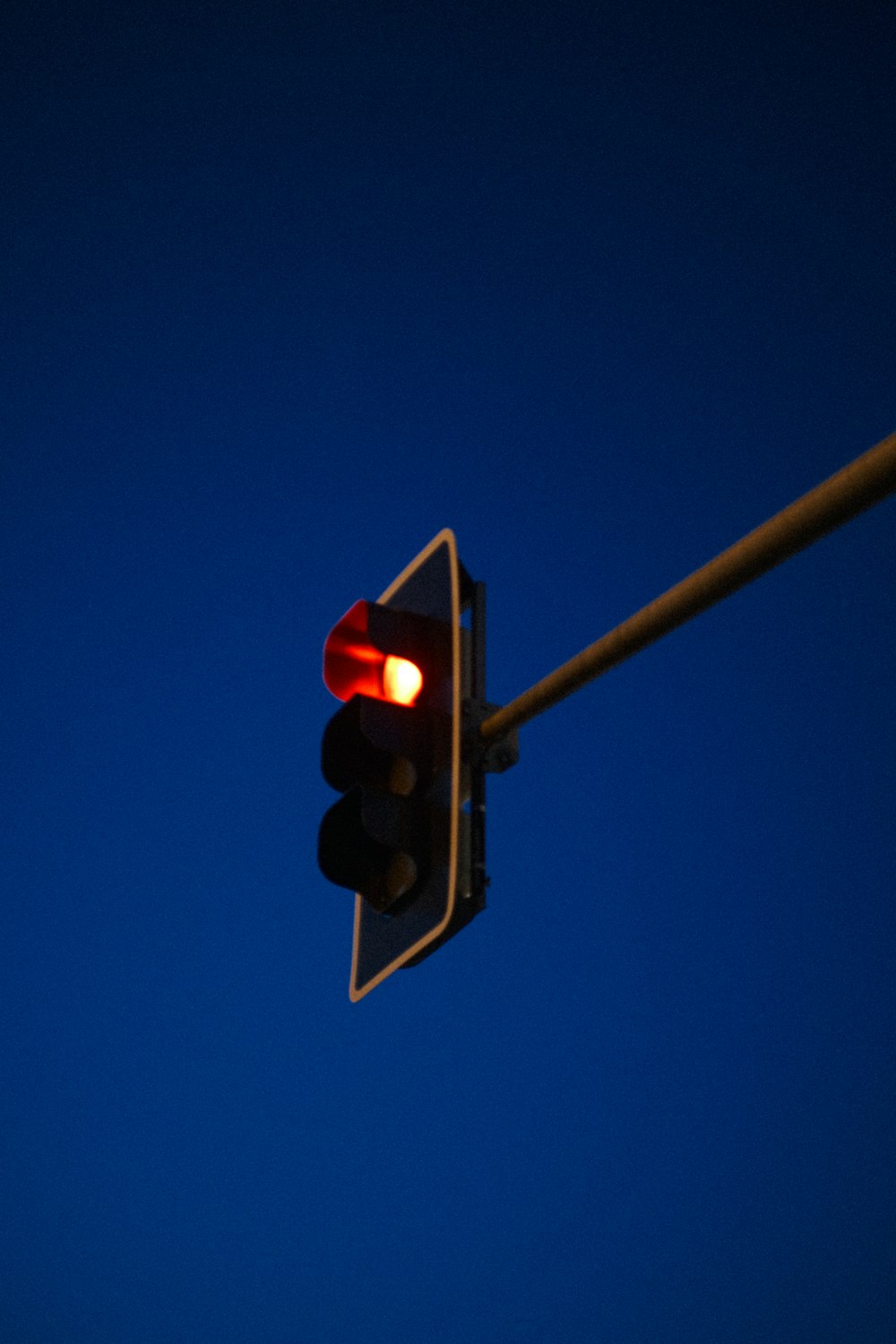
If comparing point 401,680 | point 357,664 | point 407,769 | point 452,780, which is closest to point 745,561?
point 452,780

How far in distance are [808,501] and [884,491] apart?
130 millimetres

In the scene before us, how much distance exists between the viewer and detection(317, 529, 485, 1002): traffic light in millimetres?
2898

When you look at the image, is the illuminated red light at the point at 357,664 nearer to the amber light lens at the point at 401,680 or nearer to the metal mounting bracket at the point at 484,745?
the amber light lens at the point at 401,680

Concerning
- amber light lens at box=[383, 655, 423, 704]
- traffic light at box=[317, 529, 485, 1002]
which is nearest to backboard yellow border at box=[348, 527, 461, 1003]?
traffic light at box=[317, 529, 485, 1002]

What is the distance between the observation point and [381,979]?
10.3 feet

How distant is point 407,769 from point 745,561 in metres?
1.20

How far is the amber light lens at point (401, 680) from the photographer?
3221mm

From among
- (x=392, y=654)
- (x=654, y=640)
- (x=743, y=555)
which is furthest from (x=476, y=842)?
(x=743, y=555)

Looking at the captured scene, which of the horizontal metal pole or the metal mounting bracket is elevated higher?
the metal mounting bracket

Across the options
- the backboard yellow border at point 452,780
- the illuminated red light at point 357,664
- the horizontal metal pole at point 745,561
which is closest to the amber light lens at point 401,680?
the illuminated red light at point 357,664

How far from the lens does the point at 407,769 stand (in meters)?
3.03

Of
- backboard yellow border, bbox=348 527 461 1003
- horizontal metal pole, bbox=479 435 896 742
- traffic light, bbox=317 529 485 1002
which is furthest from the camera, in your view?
traffic light, bbox=317 529 485 1002

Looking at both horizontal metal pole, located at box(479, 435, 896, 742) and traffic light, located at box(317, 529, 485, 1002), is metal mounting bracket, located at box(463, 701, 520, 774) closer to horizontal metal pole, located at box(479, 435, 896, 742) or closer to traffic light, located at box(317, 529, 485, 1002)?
traffic light, located at box(317, 529, 485, 1002)

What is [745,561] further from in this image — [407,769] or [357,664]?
[357,664]
